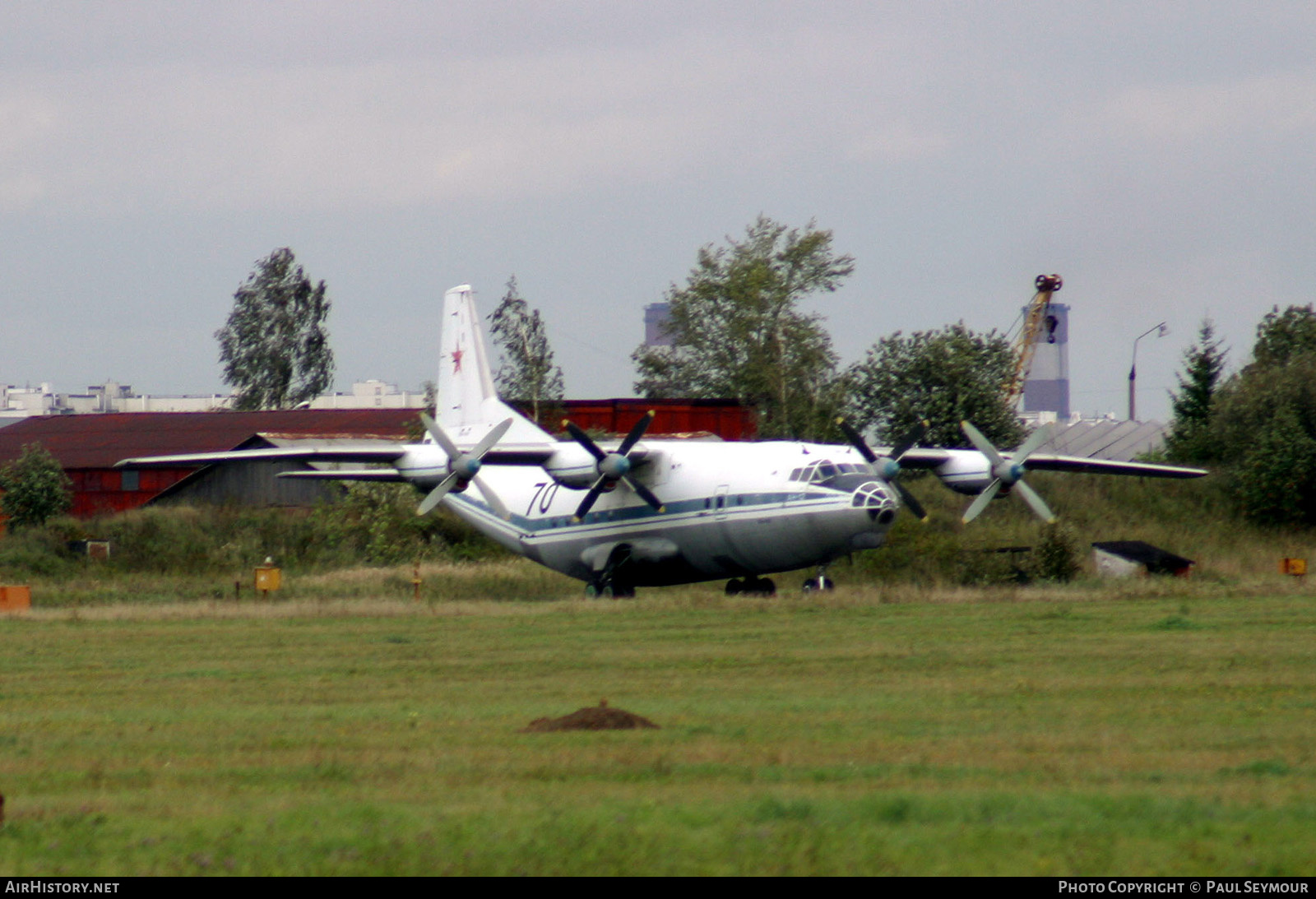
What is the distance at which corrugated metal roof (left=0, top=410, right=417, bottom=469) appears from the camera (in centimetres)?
7694

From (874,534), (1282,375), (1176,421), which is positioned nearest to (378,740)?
(874,534)

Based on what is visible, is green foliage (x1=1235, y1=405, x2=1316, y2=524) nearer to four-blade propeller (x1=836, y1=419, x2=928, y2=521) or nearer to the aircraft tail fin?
four-blade propeller (x1=836, y1=419, x2=928, y2=521)

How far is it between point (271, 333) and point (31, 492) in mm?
35842

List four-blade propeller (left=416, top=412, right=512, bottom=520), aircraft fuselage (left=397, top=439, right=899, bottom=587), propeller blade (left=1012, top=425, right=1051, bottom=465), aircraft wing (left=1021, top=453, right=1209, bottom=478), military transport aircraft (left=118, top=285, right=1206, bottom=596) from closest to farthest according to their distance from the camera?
1. aircraft fuselage (left=397, top=439, right=899, bottom=587)
2. military transport aircraft (left=118, top=285, right=1206, bottom=596)
3. four-blade propeller (left=416, top=412, right=512, bottom=520)
4. propeller blade (left=1012, top=425, right=1051, bottom=465)
5. aircraft wing (left=1021, top=453, right=1209, bottom=478)

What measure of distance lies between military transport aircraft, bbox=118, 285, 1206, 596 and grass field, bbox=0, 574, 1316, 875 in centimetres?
730

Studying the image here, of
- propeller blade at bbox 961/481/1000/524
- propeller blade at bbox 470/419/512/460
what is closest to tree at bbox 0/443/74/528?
propeller blade at bbox 470/419/512/460

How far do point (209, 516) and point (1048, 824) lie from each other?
55203 millimetres

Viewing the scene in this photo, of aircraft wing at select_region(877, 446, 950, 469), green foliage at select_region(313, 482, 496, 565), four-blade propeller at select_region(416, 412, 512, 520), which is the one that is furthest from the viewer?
green foliage at select_region(313, 482, 496, 565)

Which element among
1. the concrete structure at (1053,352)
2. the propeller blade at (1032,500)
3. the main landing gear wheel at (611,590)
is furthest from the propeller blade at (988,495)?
the concrete structure at (1053,352)

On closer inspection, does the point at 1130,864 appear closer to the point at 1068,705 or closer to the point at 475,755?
the point at 475,755

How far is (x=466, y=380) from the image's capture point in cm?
4319

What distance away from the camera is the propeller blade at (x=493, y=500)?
37344 millimetres

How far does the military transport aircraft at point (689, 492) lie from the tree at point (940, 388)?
1902 cm

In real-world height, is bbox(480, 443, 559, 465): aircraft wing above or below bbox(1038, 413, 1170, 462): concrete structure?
below
